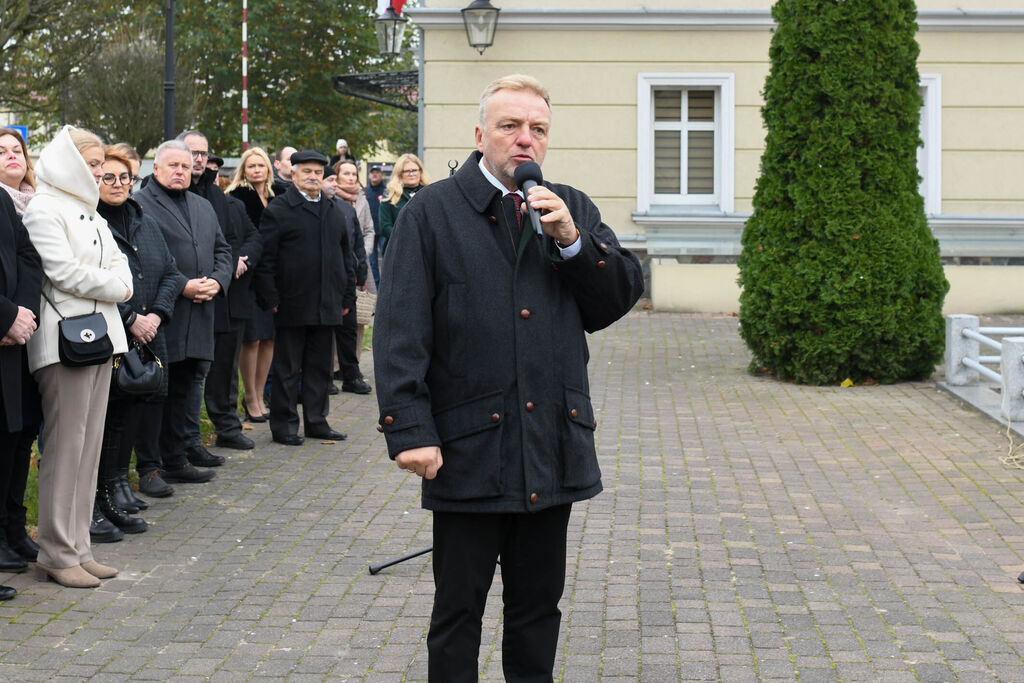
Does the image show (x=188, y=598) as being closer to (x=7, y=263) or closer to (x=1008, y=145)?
(x=7, y=263)

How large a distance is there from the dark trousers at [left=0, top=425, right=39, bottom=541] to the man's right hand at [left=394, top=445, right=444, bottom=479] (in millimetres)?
2976

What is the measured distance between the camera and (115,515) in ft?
23.0

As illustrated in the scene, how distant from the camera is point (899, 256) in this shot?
38.6 ft

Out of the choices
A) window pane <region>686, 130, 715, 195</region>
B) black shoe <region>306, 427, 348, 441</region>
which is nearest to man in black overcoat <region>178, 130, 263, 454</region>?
black shoe <region>306, 427, 348, 441</region>

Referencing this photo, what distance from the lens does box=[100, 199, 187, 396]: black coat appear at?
22.9ft

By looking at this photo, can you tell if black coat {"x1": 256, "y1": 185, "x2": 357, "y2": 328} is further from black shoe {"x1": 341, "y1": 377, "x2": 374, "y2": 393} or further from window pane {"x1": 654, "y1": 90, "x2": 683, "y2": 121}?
window pane {"x1": 654, "y1": 90, "x2": 683, "y2": 121}

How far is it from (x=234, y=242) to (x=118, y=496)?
273 cm

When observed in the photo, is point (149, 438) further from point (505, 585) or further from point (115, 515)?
point (505, 585)

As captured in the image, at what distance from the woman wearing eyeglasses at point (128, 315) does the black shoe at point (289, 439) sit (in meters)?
2.13

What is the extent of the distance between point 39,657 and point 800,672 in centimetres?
281

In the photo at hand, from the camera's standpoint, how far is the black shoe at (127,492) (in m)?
7.15

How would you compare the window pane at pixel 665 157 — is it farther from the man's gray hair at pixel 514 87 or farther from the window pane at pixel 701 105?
the man's gray hair at pixel 514 87

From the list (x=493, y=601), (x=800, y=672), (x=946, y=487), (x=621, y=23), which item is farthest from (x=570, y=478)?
(x=621, y=23)

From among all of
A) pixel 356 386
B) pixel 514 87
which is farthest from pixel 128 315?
pixel 356 386
